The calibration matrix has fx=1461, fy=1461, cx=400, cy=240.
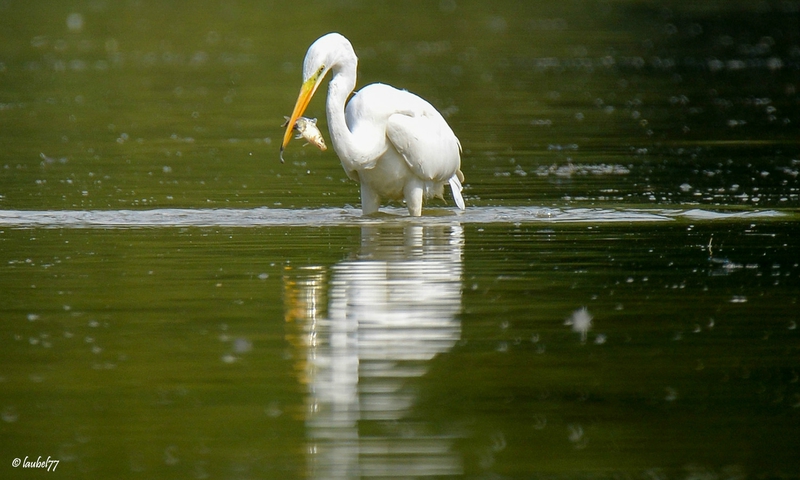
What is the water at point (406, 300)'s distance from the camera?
6.21 metres

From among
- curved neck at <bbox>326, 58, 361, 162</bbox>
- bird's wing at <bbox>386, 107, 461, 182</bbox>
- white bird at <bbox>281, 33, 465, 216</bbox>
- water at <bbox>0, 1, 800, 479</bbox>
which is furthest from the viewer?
bird's wing at <bbox>386, 107, 461, 182</bbox>

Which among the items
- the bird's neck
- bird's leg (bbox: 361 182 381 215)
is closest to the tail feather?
bird's leg (bbox: 361 182 381 215)

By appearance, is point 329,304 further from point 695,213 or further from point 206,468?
point 695,213

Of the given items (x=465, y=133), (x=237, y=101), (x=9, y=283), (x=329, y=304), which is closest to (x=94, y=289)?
(x=9, y=283)

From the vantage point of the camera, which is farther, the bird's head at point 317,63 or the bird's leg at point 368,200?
the bird's leg at point 368,200

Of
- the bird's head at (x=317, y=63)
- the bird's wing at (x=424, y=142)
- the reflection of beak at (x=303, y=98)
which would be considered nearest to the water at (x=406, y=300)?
the bird's wing at (x=424, y=142)

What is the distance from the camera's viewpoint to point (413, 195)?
12.9 metres

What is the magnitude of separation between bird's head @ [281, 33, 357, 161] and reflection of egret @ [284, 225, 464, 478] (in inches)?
46.3

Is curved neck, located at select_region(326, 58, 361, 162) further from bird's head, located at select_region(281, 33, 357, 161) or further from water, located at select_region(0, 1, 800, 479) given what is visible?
water, located at select_region(0, 1, 800, 479)

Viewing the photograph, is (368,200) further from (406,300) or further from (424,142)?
(406,300)

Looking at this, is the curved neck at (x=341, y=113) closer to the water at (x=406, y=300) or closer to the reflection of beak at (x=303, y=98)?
the reflection of beak at (x=303, y=98)

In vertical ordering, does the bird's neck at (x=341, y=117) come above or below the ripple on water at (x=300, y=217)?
above

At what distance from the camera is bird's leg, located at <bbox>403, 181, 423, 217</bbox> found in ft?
42.3

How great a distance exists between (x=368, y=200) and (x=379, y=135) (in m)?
0.87
